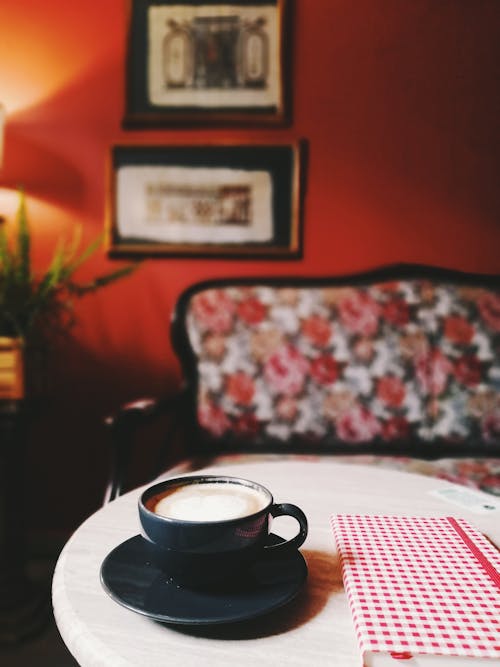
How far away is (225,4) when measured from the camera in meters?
2.14

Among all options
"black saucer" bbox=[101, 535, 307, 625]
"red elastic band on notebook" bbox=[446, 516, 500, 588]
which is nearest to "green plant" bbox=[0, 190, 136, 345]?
"black saucer" bbox=[101, 535, 307, 625]

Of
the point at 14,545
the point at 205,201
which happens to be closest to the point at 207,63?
the point at 205,201

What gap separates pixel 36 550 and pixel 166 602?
2016 millimetres

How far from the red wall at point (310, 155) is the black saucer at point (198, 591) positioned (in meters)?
1.62

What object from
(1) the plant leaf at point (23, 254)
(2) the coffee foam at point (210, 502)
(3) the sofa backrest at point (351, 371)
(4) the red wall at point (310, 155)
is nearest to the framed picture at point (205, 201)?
(4) the red wall at point (310, 155)

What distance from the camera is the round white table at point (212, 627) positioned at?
53 centimetres

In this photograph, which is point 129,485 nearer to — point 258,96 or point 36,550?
point 36,550

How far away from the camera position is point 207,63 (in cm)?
216

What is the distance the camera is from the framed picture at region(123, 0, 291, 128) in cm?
214

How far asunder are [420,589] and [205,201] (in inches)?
70.7

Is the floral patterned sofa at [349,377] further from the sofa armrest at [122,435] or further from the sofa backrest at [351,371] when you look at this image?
the sofa armrest at [122,435]

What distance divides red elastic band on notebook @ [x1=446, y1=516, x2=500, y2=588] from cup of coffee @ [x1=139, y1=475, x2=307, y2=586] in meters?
0.22

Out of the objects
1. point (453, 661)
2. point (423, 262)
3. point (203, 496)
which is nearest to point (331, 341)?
point (423, 262)

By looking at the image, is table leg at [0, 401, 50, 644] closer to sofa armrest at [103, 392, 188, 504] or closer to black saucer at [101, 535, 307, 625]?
sofa armrest at [103, 392, 188, 504]
